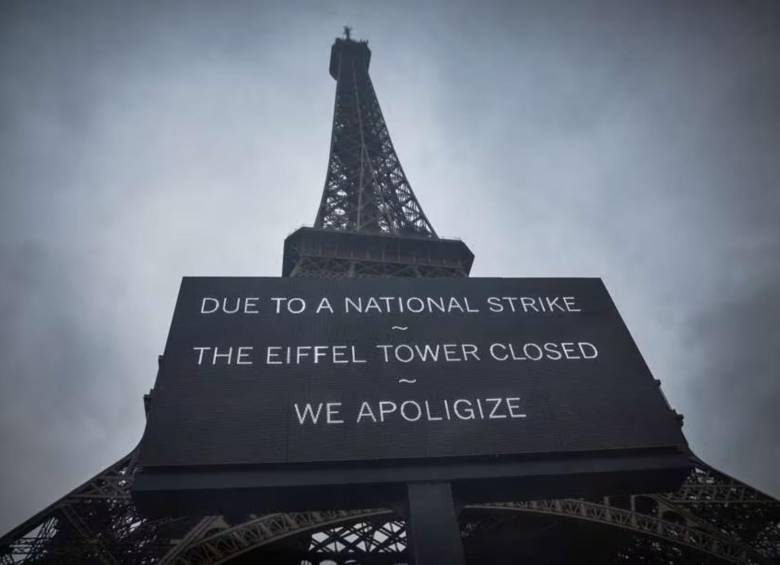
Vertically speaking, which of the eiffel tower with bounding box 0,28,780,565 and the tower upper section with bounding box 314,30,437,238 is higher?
the tower upper section with bounding box 314,30,437,238

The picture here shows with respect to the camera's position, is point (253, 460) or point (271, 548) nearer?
point (253, 460)

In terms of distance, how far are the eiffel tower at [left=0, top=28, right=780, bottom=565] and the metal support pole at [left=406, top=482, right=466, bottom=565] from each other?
5.97 meters

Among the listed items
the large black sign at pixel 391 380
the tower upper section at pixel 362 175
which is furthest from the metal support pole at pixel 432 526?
the tower upper section at pixel 362 175

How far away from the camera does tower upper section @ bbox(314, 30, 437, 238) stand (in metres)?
33.8

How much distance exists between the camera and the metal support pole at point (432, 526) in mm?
8359

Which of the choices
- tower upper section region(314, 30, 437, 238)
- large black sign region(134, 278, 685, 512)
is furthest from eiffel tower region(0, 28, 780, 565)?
large black sign region(134, 278, 685, 512)

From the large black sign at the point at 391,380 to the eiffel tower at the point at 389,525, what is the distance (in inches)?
202

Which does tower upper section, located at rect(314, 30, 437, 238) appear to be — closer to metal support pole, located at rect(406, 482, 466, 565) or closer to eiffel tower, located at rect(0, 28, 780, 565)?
eiffel tower, located at rect(0, 28, 780, 565)

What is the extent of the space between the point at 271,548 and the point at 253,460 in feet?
34.0

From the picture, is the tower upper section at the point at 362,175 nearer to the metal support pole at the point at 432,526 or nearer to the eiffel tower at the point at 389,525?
the eiffel tower at the point at 389,525

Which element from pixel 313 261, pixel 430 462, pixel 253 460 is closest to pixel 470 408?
pixel 430 462

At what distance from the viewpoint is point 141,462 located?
29.6 ft

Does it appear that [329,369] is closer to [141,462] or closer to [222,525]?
[141,462]

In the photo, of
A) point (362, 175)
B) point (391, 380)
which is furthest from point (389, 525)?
point (362, 175)
